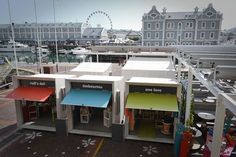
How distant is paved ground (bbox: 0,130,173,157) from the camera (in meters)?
9.97

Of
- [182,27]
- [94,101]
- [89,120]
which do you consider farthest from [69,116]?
[182,27]

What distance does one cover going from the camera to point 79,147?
1058 centimetres

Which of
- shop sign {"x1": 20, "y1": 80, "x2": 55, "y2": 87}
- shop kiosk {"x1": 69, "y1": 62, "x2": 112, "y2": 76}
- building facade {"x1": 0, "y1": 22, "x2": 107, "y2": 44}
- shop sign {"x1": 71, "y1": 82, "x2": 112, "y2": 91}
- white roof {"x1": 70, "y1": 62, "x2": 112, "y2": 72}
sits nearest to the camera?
shop sign {"x1": 71, "y1": 82, "x2": 112, "y2": 91}

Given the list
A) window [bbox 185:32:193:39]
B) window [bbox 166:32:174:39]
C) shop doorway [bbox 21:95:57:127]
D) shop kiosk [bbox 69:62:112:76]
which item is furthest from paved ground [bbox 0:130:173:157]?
window [bbox 185:32:193:39]

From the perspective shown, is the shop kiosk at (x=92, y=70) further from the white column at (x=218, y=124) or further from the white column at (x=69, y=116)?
the white column at (x=218, y=124)

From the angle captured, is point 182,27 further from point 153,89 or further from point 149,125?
point 153,89

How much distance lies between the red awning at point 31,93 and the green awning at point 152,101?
4940mm

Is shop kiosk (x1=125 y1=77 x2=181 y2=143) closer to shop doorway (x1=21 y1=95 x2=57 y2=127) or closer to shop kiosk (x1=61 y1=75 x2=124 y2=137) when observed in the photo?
shop kiosk (x1=61 y1=75 x2=124 y2=137)

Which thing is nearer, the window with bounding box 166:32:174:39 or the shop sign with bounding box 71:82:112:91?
the shop sign with bounding box 71:82:112:91

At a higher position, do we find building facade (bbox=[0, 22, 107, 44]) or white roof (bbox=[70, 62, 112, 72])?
building facade (bbox=[0, 22, 107, 44])

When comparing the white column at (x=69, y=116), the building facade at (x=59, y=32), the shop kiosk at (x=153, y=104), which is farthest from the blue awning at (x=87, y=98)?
the building facade at (x=59, y=32)

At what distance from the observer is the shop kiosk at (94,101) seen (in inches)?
427

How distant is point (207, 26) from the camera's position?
191 ft

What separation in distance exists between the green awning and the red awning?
4940 millimetres
